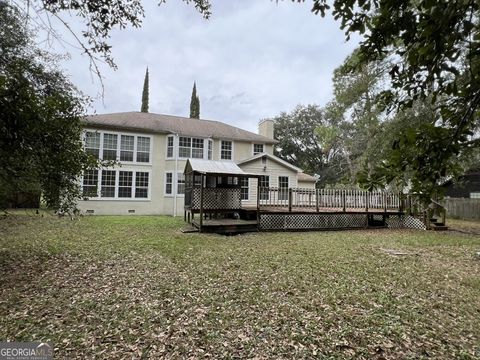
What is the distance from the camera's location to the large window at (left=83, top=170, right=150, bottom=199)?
623 inches

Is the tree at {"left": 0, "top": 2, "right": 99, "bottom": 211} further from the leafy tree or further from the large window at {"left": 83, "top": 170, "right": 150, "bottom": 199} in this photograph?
the leafy tree

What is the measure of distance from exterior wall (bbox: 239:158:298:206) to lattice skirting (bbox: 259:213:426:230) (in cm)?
408

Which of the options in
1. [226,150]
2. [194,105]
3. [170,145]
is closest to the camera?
[170,145]

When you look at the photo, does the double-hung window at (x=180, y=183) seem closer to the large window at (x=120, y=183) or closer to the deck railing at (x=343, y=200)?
the large window at (x=120, y=183)

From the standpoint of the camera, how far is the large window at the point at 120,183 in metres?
15.8

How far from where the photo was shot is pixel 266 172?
16875 millimetres

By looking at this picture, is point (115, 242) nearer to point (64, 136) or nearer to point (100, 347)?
point (64, 136)

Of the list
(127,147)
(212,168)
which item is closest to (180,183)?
(127,147)

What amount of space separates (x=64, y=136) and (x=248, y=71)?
16.1 m

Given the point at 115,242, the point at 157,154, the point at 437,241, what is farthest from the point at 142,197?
the point at 437,241

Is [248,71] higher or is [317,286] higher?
[248,71]

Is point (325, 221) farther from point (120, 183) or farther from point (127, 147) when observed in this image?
point (127, 147)

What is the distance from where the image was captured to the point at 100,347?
2.98 meters

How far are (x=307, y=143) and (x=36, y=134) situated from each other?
35.2 metres
